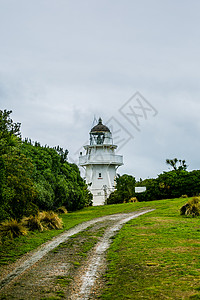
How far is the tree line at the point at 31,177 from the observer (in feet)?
51.2

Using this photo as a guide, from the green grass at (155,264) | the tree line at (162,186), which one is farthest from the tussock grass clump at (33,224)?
the tree line at (162,186)

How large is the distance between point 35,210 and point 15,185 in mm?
3481

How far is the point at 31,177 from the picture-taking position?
943 inches

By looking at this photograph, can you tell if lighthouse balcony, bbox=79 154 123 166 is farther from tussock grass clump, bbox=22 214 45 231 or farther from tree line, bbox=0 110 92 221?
tussock grass clump, bbox=22 214 45 231

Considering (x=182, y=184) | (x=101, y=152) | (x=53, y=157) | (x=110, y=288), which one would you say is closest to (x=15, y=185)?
(x=110, y=288)

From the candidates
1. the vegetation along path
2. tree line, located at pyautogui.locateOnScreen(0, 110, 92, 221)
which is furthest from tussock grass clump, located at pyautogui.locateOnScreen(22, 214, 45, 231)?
the vegetation along path

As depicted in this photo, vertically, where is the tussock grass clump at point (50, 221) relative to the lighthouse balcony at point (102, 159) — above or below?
below

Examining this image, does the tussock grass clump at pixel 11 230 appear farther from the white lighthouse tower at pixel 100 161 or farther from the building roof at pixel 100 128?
the building roof at pixel 100 128

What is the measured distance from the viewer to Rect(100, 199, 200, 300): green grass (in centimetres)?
734

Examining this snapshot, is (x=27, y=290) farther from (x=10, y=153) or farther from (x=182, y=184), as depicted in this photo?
(x=182, y=184)

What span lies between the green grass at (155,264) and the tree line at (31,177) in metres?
5.13

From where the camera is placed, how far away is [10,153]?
17.2 m

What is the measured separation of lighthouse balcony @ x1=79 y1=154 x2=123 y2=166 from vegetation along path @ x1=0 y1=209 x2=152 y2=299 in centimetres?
2982

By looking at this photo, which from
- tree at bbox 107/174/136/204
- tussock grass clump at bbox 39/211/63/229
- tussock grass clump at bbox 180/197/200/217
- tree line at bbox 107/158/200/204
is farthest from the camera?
tree at bbox 107/174/136/204
